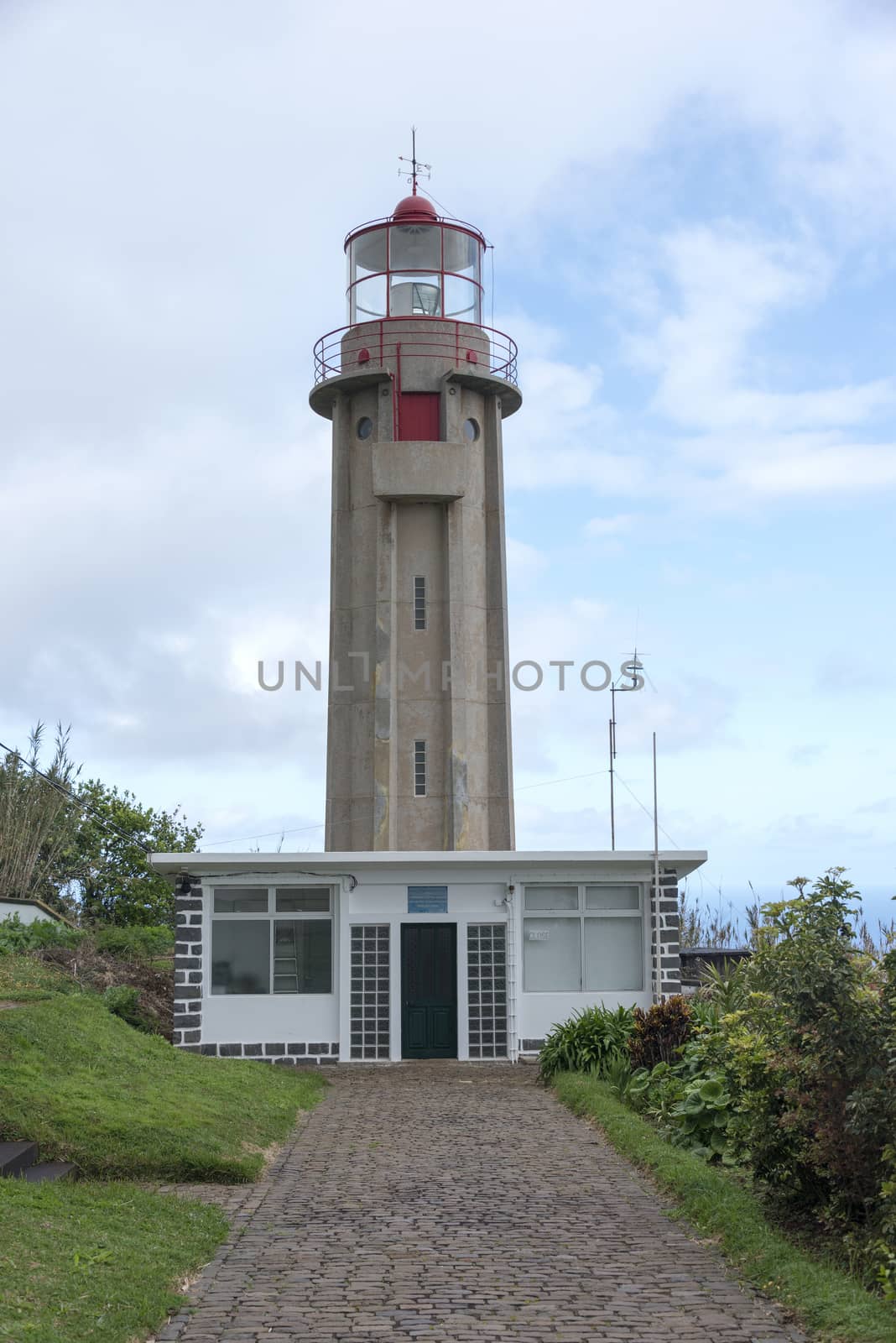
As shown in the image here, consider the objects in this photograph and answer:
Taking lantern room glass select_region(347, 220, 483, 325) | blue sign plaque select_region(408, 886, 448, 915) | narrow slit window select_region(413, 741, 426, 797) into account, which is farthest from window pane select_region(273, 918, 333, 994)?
lantern room glass select_region(347, 220, 483, 325)

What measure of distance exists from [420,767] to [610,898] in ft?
18.3

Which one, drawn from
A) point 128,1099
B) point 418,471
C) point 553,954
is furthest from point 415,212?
point 128,1099

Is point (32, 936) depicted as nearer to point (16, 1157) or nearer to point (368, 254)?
point (368, 254)

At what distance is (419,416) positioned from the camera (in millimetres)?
24969

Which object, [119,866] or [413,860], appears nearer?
[413,860]

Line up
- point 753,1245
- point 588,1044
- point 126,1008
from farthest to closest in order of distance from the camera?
point 126,1008 < point 588,1044 < point 753,1245

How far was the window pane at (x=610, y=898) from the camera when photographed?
1983 cm

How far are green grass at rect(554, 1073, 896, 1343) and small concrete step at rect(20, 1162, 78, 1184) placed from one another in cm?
428

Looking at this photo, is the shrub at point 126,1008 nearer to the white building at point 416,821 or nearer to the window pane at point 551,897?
the white building at point 416,821

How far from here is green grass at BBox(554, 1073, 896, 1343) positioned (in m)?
6.81

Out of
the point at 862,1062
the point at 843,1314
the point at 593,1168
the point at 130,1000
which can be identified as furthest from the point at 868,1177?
the point at 130,1000

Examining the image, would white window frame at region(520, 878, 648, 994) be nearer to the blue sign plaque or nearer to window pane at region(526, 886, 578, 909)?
window pane at region(526, 886, 578, 909)

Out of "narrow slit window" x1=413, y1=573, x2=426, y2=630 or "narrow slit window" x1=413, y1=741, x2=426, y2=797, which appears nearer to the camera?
"narrow slit window" x1=413, y1=741, x2=426, y2=797

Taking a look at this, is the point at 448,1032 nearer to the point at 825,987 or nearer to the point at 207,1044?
the point at 207,1044
